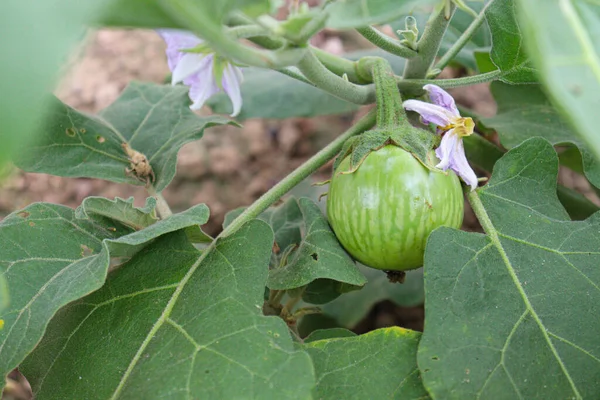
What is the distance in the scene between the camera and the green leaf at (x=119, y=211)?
855 mm

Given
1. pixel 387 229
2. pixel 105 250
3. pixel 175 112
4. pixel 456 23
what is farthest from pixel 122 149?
pixel 456 23

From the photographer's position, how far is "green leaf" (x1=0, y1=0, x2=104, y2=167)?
13.5 inches

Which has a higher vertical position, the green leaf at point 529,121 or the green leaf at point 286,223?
the green leaf at point 529,121

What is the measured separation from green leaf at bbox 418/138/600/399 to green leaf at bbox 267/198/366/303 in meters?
0.11

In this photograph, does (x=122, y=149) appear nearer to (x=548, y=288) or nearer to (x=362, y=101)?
(x=362, y=101)

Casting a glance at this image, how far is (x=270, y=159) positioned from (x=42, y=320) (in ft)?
3.99

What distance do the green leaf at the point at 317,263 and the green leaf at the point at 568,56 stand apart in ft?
1.38

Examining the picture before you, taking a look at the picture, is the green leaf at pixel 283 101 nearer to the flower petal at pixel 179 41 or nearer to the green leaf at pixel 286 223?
the green leaf at pixel 286 223

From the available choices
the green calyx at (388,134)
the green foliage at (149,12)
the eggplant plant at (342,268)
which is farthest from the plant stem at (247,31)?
the green calyx at (388,134)

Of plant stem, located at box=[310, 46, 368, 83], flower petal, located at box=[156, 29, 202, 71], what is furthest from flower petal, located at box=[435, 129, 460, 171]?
flower petal, located at box=[156, 29, 202, 71]

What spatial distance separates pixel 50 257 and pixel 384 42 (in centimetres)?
53

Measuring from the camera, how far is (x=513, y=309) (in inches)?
30.8

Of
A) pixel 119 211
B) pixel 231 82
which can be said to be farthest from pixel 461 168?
pixel 119 211

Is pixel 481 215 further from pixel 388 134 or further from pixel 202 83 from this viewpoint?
pixel 202 83
